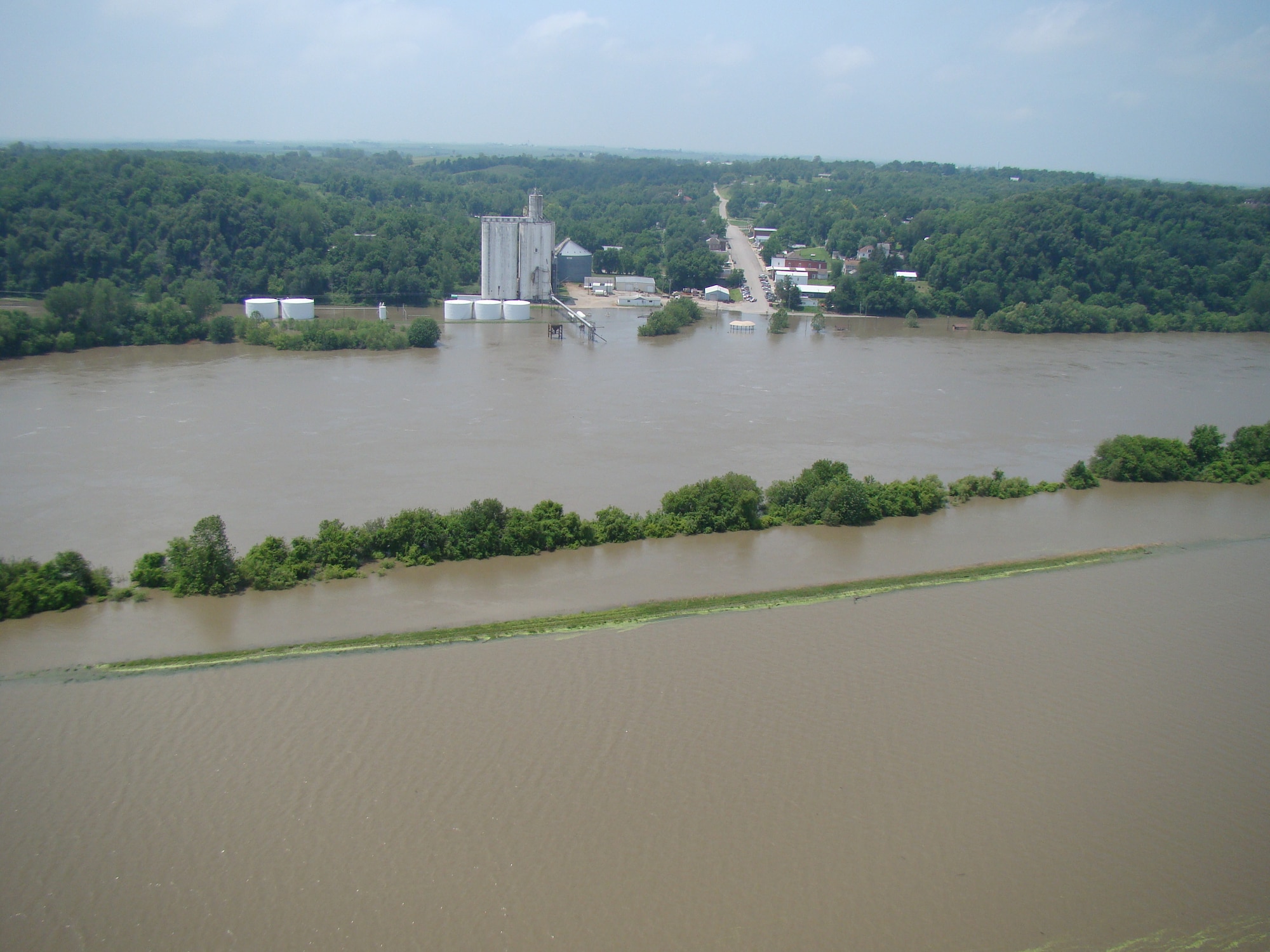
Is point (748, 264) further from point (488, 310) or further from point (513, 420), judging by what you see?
point (513, 420)

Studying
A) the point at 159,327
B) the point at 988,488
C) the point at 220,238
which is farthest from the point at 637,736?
the point at 220,238

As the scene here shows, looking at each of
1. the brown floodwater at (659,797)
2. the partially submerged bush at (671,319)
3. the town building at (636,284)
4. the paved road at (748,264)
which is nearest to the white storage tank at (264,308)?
the partially submerged bush at (671,319)

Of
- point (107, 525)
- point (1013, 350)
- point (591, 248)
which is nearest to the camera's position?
point (107, 525)

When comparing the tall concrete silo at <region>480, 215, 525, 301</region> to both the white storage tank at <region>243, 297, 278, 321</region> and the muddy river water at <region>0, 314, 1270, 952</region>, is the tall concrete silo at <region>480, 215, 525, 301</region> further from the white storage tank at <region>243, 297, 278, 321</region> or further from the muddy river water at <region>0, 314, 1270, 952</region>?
the muddy river water at <region>0, 314, 1270, 952</region>

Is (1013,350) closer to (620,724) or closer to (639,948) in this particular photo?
(620,724)

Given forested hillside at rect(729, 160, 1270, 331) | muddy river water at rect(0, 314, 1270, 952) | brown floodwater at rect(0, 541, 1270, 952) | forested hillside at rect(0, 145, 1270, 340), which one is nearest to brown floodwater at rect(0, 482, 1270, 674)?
muddy river water at rect(0, 314, 1270, 952)

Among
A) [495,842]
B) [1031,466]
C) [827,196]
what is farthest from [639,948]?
[827,196]
